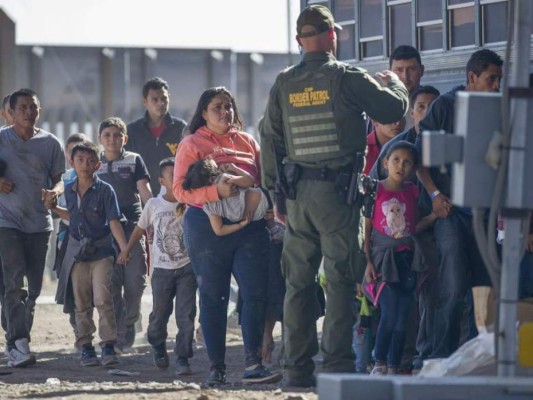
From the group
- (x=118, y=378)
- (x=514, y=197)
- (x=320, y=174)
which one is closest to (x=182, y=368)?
(x=118, y=378)

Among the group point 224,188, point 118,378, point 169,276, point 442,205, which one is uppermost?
point 224,188

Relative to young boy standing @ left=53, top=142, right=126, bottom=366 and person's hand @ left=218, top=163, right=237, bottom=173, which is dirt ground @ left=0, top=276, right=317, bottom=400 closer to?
young boy standing @ left=53, top=142, right=126, bottom=366

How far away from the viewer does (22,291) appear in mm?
13703

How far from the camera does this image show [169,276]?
1320 centimetres

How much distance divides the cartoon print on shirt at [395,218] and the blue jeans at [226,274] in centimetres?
85

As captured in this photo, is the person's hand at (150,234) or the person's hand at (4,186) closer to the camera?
the person's hand at (150,234)

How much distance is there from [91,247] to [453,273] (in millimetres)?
3516

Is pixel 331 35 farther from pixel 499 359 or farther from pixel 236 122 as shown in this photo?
pixel 499 359

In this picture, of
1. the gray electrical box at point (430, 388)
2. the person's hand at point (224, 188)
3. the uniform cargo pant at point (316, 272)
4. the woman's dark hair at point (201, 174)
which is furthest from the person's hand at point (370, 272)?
the gray electrical box at point (430, 388)

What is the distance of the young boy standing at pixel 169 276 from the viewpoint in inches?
513

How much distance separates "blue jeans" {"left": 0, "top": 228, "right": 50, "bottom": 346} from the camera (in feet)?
44.5

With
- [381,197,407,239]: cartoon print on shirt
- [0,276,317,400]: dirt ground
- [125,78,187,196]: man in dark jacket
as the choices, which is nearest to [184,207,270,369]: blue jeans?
[0,276,317,400]: dirt ground

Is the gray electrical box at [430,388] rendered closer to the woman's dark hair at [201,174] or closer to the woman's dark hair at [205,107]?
the woman's dark hair at [201,174]

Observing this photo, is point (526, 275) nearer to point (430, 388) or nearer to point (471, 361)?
point (471, 361)
